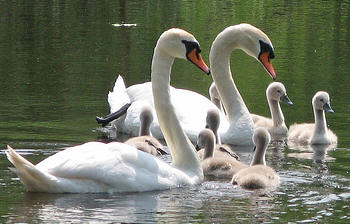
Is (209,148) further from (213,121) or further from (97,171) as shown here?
(97,171)

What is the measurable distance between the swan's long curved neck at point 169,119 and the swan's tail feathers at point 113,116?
3.65 metres

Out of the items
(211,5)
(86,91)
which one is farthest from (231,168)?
(211,5)

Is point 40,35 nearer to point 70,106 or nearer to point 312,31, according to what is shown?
point 312,31

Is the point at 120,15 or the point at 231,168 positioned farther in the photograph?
the point at 120,15

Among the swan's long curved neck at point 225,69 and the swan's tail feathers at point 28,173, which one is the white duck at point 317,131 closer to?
the swan's long curved neck at point 225,69

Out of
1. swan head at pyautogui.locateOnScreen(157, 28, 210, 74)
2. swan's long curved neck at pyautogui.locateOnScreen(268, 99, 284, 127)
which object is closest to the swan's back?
swan head at pyautogui.locateOnScreen(157, 28, 210, 74)

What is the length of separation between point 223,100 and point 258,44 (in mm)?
1082

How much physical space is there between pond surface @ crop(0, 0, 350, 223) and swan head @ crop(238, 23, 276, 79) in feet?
4.10

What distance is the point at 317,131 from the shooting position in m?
14.5

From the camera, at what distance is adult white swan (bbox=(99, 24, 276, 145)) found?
1427 cm

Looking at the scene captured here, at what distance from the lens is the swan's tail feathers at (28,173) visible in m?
9.71

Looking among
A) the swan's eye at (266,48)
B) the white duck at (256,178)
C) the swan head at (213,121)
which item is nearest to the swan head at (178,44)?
the white duck at (256,178)

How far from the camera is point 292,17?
112 feet

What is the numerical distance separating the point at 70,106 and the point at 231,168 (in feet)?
17.8
